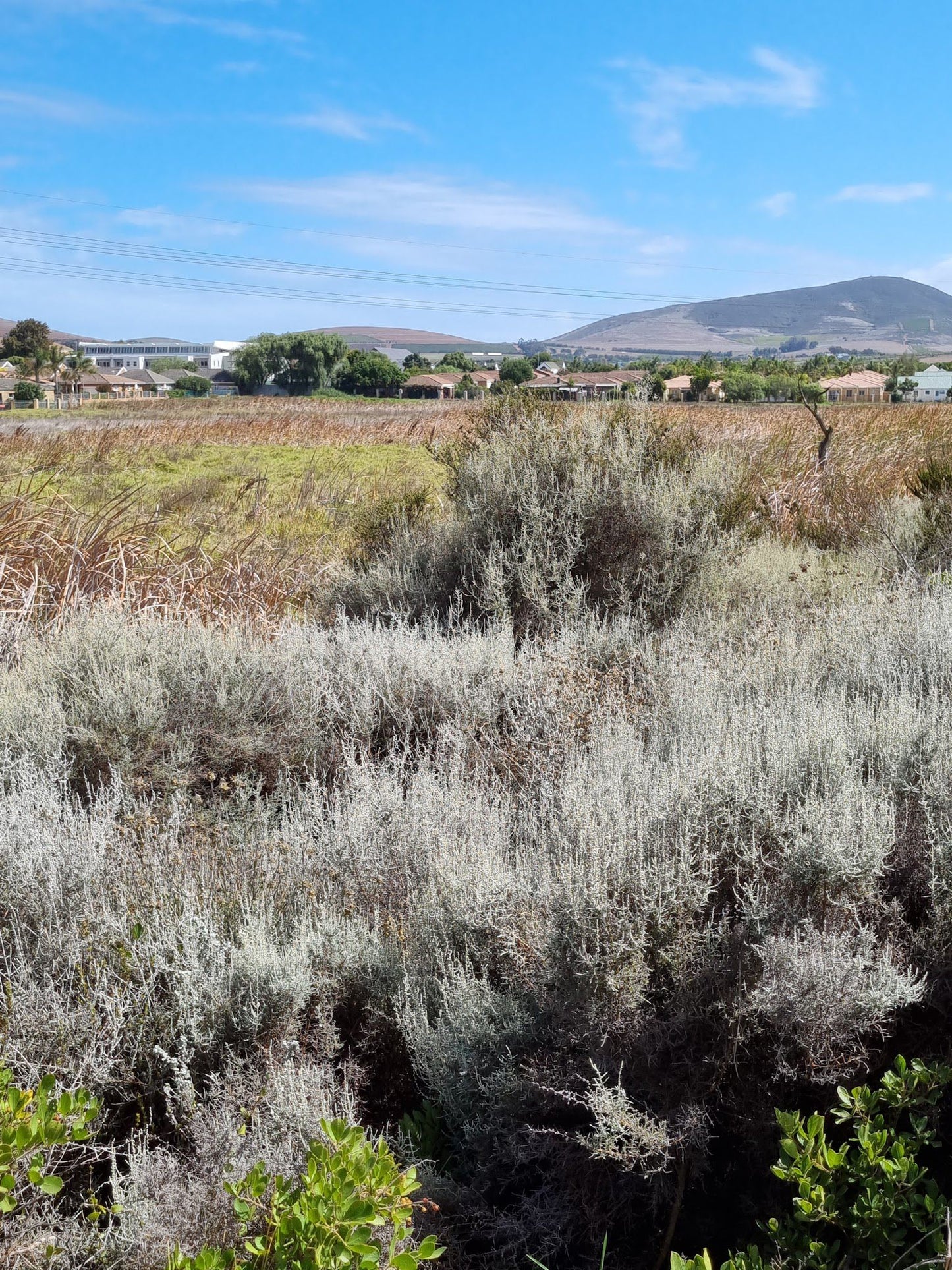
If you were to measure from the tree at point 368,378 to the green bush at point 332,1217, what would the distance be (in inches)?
4234

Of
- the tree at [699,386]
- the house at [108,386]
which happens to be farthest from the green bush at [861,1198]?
the house at [108,386]

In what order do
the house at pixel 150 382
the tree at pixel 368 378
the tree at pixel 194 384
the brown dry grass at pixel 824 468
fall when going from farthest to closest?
the house at pixel 150 382, the tree at pixel 194 384, the tree at pixel 368 378, the brown dry grass at pixel 824 468

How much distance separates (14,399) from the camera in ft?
219

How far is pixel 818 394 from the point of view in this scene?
15.4 meters

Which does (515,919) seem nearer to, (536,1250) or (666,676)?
(536,1250)

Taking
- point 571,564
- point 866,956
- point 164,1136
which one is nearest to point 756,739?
point 866,956

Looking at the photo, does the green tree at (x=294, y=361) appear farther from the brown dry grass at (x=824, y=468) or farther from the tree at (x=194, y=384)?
the brown dry grass at (x=824, y=468)

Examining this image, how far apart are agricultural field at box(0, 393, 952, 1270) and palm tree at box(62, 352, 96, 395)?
95313mm

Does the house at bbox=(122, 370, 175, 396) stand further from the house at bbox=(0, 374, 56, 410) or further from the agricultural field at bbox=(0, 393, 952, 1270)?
the agricultural field at bbox=(0, 393, 952, 1270)

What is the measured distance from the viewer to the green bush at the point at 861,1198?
180cm

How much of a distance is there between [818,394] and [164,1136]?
1532 cm

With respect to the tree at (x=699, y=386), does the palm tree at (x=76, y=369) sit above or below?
above

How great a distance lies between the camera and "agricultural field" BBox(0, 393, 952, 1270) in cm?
205

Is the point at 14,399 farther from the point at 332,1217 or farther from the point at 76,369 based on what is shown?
the point at 332,1217
